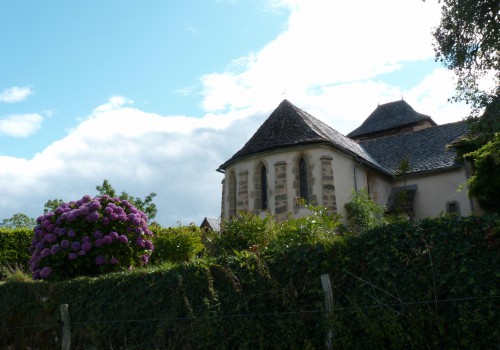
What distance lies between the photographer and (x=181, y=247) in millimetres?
17016

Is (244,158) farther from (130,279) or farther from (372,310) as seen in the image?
(372,310)

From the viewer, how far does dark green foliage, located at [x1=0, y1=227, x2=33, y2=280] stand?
2148 cm

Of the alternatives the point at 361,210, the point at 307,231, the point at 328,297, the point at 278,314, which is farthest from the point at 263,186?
the point at 328,297

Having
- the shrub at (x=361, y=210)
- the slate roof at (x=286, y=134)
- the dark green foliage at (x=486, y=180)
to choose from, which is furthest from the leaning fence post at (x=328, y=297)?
the slate roof at (x=286, y=134)

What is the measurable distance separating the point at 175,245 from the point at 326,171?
823 centimetres

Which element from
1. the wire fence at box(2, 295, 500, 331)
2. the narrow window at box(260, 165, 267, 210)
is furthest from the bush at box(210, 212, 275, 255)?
the narrow window at box(260, 165, 267, 210)

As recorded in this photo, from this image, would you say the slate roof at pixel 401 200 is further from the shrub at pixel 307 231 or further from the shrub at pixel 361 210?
the shrub at pixel 307 231

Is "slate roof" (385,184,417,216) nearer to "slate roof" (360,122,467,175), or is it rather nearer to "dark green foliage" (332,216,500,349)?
"slate roof" (360,122,467,175)

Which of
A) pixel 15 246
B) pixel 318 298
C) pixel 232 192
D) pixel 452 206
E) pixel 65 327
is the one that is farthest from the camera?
pixel 452 206

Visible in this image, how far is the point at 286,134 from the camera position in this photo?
23.4 metres

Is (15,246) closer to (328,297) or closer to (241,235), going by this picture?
(241,235)

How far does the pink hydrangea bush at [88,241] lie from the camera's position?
1216 cm

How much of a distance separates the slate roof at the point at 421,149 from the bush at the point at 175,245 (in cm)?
1481

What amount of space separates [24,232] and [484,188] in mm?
19529
